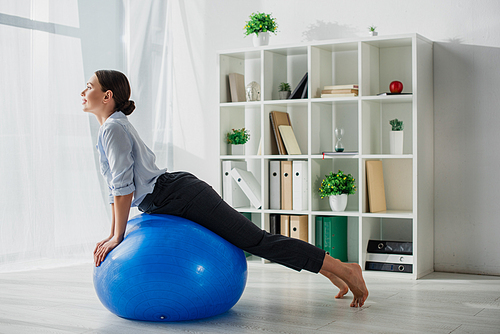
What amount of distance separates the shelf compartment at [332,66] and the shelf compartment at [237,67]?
1.64 feet

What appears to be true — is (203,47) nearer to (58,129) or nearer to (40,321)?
(58,129)

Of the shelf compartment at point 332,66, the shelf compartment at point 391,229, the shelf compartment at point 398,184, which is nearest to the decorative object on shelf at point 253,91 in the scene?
the shelf compartment at point 332,66

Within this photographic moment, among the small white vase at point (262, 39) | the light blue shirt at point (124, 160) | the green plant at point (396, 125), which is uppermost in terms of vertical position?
the small white vase at point (262, 39)

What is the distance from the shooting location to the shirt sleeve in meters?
2.46

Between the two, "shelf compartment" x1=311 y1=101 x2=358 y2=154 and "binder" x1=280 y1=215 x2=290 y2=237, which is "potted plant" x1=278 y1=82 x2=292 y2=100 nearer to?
"shelf compartment" x1=311 y1=101 x2=358 y2=154

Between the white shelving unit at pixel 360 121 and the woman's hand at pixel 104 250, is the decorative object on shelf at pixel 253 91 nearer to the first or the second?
the white shelving unit at pixel 360 121

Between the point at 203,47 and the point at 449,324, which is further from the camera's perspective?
the point at 203,47

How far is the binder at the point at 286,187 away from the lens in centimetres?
409

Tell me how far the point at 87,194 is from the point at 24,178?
54 cm

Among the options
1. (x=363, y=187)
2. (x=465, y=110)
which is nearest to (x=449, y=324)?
(x=363, y=187)

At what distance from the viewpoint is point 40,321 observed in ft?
8.50

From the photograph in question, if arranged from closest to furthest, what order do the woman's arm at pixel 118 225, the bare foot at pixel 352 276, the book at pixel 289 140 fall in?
the woman's arm at pixel 118 225 → the bare foot at pixel 352 276 → the book at pixel 289 140

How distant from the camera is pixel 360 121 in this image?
3773mm

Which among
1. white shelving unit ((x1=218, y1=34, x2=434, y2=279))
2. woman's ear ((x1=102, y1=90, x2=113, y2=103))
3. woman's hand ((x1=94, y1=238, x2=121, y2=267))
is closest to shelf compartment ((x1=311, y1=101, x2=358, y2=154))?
white shelving unit ((x1=218, y1=34, x2=434, y2=279))
